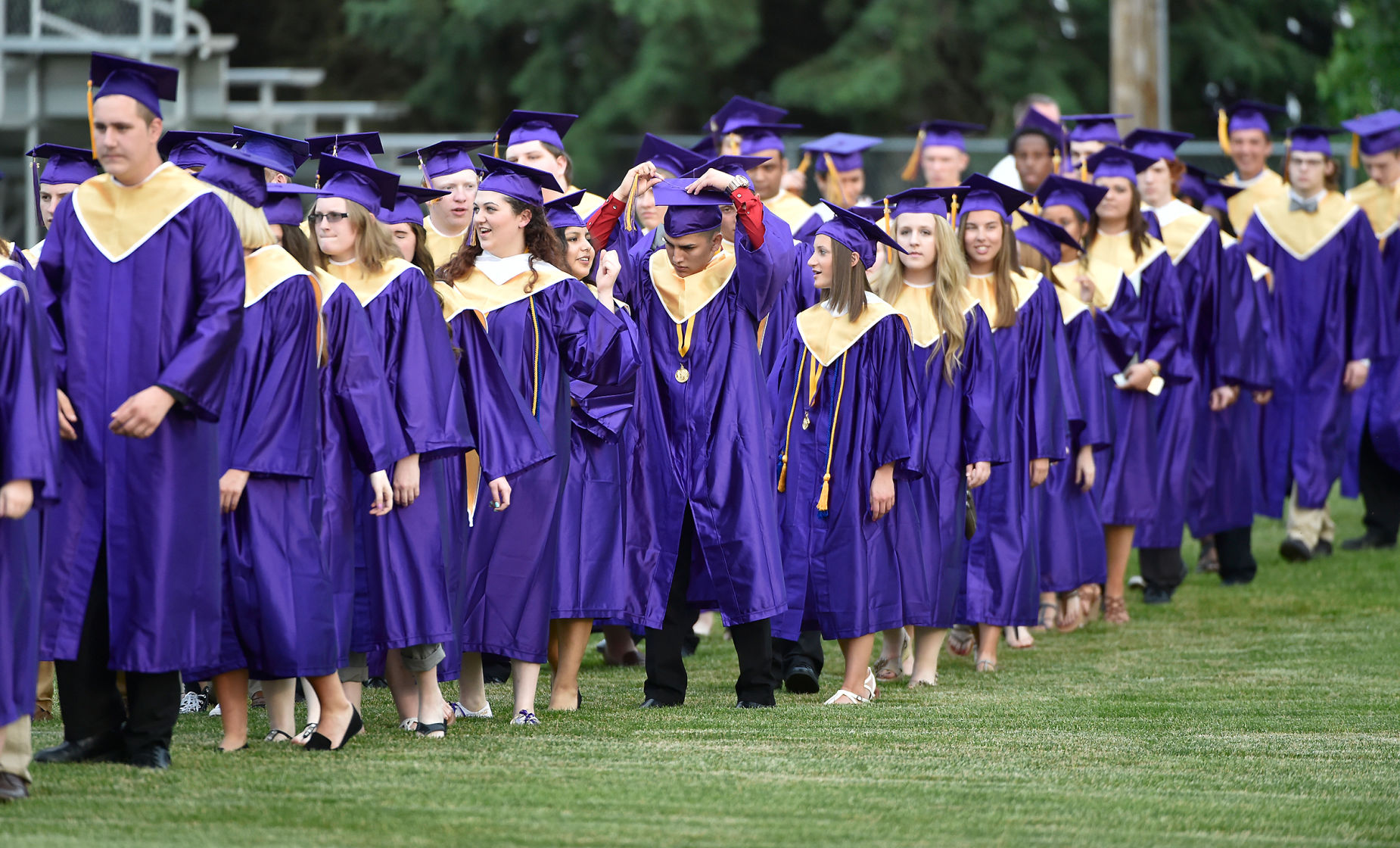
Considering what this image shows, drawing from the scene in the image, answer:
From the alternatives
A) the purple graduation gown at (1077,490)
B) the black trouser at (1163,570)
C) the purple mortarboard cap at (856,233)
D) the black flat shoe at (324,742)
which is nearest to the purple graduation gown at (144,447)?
the black flat shoe at (324,742)

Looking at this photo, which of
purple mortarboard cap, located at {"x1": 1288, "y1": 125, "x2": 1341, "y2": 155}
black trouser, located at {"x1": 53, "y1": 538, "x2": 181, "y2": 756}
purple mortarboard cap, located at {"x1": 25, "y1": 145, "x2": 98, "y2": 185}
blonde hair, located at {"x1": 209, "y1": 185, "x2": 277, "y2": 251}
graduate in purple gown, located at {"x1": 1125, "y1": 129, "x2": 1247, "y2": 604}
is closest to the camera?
black trouser, located at {"x1": 53, "y1": 538, "x2": 181, "y2": 756}

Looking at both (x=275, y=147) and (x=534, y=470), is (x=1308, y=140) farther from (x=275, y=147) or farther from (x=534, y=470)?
(x=275, y=147)

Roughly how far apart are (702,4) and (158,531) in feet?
49.7

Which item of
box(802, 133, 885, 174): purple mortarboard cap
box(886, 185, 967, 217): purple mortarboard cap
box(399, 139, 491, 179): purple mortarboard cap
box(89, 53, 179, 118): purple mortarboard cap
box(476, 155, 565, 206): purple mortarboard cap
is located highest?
box(802, 133, 885, 174): purple mortarboard cap

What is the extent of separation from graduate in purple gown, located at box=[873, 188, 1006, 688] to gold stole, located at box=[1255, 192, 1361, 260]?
4713mm

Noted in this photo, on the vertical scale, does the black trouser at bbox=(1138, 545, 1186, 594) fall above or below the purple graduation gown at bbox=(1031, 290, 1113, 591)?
below

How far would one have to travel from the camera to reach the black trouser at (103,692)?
17.3 feet

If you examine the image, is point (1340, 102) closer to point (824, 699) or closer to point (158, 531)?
point (824, 699)

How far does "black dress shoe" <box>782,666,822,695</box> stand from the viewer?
7312 millimetres

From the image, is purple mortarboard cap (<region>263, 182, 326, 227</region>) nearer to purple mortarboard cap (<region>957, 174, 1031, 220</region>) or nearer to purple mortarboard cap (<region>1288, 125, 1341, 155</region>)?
purple mortarboard cap (<region>957, 174, 1031, 220</region>)

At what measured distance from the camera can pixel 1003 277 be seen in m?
8.00

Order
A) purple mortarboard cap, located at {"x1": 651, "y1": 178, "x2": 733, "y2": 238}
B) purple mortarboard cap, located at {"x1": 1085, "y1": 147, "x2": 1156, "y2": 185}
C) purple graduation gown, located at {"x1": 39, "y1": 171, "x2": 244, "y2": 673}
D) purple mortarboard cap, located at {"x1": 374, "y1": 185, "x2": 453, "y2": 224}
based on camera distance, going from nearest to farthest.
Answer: purple graduation gown, located at {"x1": 39, "y1": 171, "x2": 244, "y2": 673}, purple mortarboard cap, located at {"x1": 651, "y1": 178, "x2": 733, "y2": 238}, purple mortarboard cap, located at {"x1": 374, "y1": 185, "x2": 453, "y2": 224}, purple mortarboard cap, located at {"x1": 1085, "y1": 147, "x2": 1156, "y2": 185}

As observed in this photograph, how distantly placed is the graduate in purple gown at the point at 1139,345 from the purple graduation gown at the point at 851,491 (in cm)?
289

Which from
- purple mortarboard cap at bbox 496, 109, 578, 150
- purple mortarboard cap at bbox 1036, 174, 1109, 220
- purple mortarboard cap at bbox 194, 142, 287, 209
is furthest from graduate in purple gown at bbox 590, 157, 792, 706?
purple mortarboard cap at bbox 1036, 174, 1109, 220
